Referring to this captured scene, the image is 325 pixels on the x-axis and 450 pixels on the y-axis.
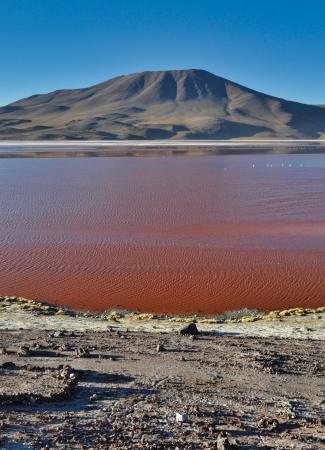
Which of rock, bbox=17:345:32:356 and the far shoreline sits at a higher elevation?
the far shoreline

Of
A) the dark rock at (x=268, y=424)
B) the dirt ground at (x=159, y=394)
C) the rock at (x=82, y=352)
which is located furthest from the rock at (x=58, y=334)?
the dark rock at (x=268, y=424)

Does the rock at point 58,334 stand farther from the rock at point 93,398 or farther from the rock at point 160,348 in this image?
the rock at point 93,398

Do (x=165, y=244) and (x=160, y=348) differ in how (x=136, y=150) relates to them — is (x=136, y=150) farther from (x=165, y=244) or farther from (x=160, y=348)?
(x=160, y=348)

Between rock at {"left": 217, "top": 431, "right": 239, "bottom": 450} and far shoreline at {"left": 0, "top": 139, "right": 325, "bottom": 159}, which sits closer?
rock at {"left": 217, "top": 431, "right": 239, "bottom": 450}

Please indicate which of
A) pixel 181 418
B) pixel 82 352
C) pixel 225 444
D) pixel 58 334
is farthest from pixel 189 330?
pixel 225 444

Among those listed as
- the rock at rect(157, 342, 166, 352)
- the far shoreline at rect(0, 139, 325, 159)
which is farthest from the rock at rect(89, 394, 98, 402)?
the far shoreline at rect(0, 139, 325, 159)

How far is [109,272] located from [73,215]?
10.6 metres

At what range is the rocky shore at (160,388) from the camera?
19.8 feet

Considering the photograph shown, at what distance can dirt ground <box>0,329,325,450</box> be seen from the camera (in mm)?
6000

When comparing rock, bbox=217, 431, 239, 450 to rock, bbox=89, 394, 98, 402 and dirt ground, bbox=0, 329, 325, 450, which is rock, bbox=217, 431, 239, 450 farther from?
rock, bbox=89, 394, 98, 402

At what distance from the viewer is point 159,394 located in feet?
23.5

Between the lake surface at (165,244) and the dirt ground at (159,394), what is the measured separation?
516 centimetres

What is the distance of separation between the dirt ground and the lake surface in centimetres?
516

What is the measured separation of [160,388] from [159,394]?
8.2 inches
